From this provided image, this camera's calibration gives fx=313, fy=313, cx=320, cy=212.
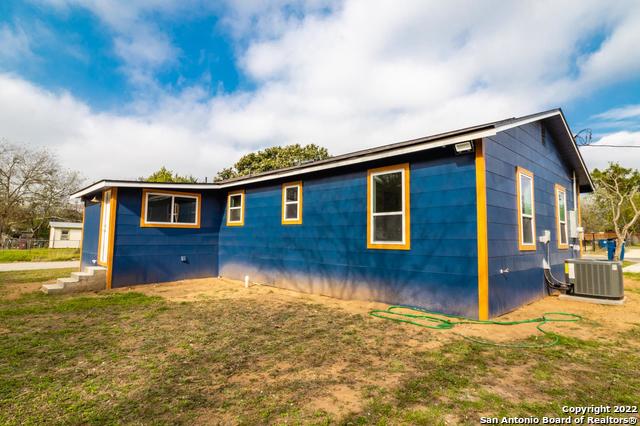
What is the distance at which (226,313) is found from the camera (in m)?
5.95

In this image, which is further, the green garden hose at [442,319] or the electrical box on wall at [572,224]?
the electrical box on wall at [572,224]

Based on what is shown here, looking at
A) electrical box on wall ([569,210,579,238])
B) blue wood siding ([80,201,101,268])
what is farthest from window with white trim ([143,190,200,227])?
electrical box on wall ([569,210,579,238])

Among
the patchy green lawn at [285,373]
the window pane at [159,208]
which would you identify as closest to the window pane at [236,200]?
the window pane at [159,208]

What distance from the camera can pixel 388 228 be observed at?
6.65 metres

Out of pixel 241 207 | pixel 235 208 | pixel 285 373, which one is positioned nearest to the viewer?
pixel 285 373

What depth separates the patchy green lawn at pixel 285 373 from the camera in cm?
255

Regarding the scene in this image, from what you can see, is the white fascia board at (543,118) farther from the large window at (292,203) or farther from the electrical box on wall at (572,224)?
the large window at (292,203)

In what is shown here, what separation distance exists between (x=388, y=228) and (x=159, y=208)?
7501 millimetres

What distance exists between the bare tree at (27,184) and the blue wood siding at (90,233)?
27812 mm

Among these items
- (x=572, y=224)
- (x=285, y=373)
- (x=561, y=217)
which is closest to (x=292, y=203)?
(x=285, y=373)

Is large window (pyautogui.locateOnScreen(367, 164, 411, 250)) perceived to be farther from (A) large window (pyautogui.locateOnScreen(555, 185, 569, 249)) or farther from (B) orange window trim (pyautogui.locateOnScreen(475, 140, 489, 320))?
(A) large window (pyautogui.locateOnScreen(555, 185, 569, 249))

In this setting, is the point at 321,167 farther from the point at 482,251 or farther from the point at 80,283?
the point at 80,283

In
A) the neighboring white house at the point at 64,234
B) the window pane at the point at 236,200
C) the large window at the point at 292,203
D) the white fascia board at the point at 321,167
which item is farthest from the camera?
the neighboring white house at the point at 64,234

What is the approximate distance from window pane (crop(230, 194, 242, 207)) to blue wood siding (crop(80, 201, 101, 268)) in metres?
4.56
